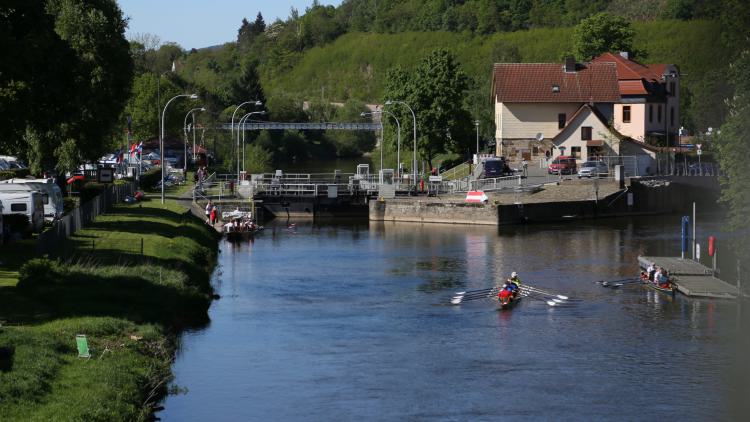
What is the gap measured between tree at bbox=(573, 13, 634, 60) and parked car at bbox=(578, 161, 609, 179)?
1807 inches

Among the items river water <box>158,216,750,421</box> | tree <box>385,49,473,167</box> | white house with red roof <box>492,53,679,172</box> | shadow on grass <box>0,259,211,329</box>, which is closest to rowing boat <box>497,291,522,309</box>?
river water <box>158,216,750,421</box>

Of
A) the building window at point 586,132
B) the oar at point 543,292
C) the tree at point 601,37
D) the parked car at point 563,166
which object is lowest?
the oar at point 543,292

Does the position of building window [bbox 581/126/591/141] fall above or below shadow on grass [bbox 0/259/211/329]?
above

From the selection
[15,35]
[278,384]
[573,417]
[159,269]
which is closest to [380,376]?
[278,384]

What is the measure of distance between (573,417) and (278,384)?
375 inches

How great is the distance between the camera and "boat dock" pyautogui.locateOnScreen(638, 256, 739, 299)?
5319cm

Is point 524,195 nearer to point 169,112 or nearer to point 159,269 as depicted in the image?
point 159,269

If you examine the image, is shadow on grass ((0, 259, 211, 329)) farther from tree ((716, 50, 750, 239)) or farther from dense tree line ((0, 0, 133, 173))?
tree ((716, 50, 750, 239))

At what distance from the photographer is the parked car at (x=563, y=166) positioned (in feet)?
337

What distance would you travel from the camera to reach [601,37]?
146 meters

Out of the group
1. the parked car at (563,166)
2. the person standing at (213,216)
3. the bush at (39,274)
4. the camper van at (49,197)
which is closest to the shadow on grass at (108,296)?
the bush at (39,274)

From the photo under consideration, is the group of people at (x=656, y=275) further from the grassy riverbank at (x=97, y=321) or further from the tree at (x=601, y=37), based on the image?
the tree at (x=601, y=37)

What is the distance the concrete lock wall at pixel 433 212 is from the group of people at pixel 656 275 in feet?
99.7

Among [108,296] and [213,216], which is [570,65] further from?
[108,296]
